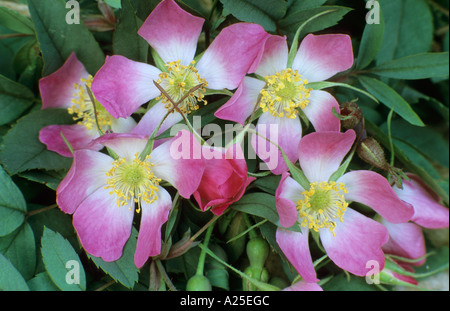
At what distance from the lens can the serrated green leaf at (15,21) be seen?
2.55 ft

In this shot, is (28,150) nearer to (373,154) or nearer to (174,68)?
(174,68)

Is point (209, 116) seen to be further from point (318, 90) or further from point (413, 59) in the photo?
point (413, 59)

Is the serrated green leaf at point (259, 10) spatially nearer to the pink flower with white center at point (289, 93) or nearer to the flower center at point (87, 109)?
the pink flower with white center at point (289, 93)

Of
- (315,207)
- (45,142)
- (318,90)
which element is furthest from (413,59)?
(45,142)

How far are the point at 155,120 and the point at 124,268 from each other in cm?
25

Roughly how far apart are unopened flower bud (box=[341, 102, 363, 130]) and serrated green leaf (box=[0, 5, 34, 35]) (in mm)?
563

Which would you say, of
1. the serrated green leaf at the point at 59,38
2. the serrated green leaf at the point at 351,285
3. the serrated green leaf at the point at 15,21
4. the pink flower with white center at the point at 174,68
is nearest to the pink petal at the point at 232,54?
the pink flower with white center at the point at 174,68

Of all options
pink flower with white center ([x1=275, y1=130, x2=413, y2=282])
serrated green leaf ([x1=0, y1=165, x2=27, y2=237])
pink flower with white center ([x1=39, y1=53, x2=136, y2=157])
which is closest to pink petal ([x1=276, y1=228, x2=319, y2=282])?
pink flower with white center ([x1=275, y1=130, x2=413, y2=282])

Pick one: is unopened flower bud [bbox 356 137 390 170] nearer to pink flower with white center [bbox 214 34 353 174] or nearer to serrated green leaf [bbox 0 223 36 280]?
pink flower with white center [bbox 214 34 353 174]

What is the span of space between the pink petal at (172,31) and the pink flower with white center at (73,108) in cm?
14

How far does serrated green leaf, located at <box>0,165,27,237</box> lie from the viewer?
75 cm

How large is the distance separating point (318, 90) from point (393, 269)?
1.16ft

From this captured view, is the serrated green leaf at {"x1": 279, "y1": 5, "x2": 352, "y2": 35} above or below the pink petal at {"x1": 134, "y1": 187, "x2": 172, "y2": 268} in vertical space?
above
